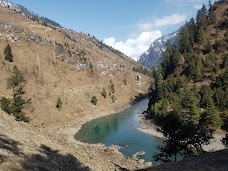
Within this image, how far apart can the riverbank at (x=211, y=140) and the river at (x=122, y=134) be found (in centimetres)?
224

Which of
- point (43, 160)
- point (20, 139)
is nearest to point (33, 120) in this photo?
point (20, 139)

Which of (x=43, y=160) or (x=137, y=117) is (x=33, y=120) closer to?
(x=137, y=117)

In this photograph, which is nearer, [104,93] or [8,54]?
[8,54]

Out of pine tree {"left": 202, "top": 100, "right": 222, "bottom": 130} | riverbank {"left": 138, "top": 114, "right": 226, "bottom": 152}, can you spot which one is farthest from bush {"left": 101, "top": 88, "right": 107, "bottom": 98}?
pine tree {"left": 202, "top": 100, "right": 222, "bottom": 130}

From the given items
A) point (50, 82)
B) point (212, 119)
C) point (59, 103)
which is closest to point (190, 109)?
point (212, 119)

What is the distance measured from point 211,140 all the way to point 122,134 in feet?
104

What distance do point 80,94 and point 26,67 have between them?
29.8 meters

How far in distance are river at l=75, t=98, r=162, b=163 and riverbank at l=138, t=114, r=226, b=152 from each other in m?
2.24

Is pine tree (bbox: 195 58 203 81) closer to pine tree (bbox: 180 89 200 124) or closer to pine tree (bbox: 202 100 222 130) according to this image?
pine tree (bbox: 180 89 200 124)

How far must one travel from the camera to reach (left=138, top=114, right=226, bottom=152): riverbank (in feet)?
315

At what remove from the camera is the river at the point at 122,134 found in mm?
98419

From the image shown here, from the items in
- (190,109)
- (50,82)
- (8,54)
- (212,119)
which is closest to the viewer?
(212,119)

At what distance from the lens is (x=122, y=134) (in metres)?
120

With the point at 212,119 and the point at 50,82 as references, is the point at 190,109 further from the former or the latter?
the point at 50,82
